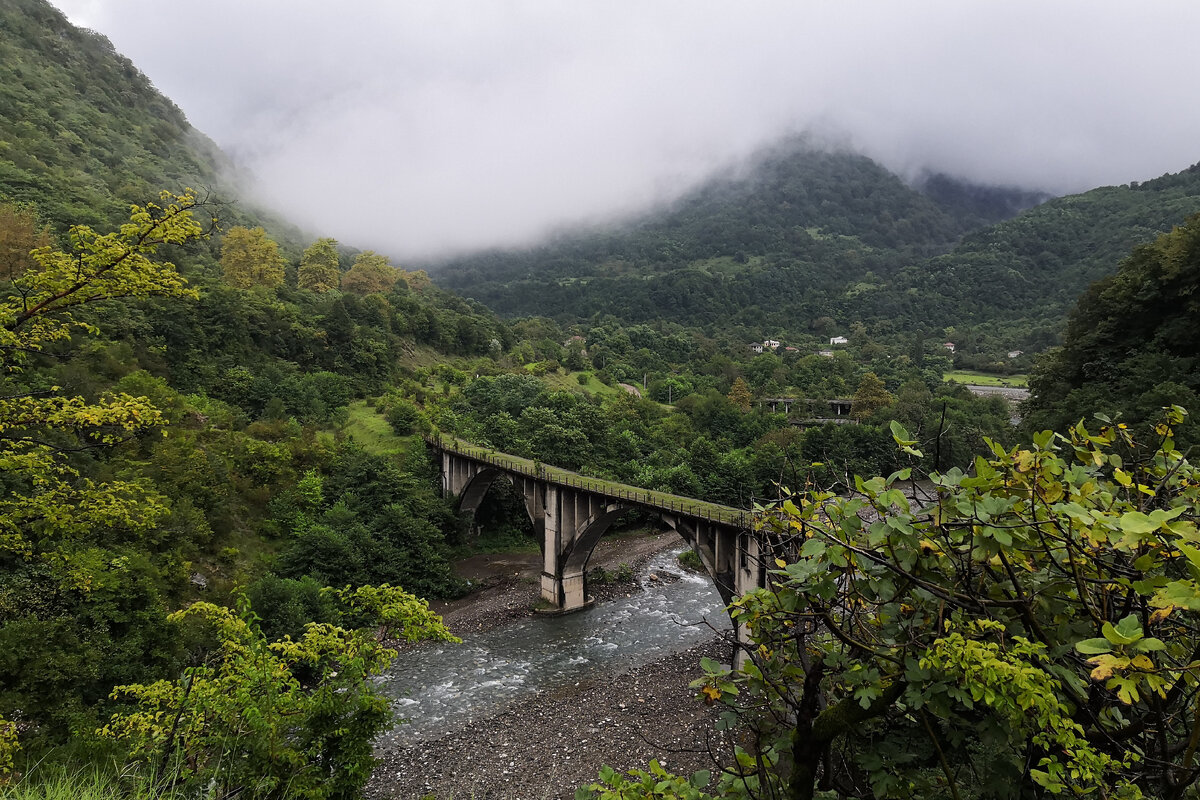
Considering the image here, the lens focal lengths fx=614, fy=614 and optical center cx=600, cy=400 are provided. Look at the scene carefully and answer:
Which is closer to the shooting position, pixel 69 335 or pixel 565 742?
pixel 69 335

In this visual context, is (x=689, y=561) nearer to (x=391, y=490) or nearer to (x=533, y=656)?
(x=533, y=656)

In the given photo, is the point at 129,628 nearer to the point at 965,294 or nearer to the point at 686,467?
the point at 686,467

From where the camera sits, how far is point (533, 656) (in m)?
28.7

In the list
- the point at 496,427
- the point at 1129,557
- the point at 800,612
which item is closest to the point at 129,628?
the point at 800,612

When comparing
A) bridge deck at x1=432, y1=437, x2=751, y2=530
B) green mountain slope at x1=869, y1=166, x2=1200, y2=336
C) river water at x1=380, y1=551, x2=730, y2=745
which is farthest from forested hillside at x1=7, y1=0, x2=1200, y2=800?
green mountain slope at x1=869, y1=166, x2=1200, y2=336

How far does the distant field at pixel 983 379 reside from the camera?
85750 millimetres

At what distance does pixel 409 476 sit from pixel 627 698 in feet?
76.1

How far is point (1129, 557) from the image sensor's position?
313cm

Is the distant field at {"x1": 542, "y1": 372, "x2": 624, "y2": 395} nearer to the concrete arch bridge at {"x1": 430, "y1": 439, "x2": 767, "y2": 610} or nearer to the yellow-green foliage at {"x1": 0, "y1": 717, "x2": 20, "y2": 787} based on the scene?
the concrete arch bridge at {"x1": 430, "y1": 439, "x2": 767, "y2": 610}

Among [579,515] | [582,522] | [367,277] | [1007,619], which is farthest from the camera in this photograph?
[367,277]

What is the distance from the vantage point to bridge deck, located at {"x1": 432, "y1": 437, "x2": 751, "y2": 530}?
2734 cm

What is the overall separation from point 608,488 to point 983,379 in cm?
7954

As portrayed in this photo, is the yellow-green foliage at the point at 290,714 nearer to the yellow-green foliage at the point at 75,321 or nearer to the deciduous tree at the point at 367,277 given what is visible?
the yellow-green foliage at the point at 75,321

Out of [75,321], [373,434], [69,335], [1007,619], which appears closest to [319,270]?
[373,434]
